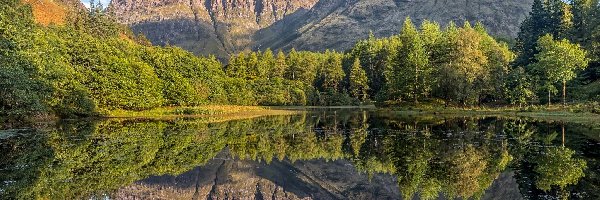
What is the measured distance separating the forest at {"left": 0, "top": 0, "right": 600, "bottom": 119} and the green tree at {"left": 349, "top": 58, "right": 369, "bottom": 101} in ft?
122

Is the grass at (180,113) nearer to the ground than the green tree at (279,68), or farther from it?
nearer to the ground

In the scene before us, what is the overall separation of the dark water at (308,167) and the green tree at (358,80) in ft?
306

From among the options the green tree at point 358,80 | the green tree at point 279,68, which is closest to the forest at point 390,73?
the green tree at point 279,68

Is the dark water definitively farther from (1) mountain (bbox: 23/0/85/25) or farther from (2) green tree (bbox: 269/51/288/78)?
(1) mountain (bbox: 23/0/85/25)

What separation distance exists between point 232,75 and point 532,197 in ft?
394

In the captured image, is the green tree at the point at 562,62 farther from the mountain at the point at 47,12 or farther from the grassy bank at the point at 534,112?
the mountain at the point at 47,12

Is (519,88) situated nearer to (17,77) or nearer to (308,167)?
(308,167)

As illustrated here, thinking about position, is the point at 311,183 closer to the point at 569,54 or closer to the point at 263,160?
the point at 263,160

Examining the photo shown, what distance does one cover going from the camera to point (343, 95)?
133250mm

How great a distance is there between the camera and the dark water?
18641 mm

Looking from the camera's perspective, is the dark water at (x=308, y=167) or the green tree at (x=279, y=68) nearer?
the dark water at (x=308, y=167)

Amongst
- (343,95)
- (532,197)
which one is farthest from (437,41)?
(532,197)

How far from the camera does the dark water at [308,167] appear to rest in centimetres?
1864

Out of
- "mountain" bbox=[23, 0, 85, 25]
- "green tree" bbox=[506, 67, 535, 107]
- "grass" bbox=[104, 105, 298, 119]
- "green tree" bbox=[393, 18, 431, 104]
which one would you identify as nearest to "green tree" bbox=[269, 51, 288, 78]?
"grass" bbox=[104, 105, 298, 119]
